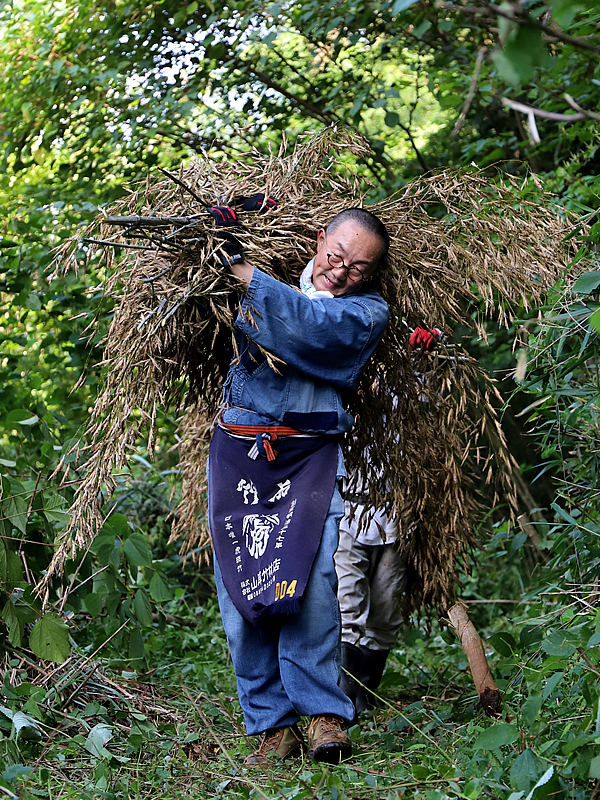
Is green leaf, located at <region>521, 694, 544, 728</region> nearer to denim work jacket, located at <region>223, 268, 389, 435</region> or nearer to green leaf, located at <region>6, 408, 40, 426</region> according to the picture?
denim work jacket, located at <region>223, 268, 389, 435</region>

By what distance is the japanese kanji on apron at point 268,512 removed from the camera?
8.17 ft

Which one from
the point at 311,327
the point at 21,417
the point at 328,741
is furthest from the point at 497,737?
the point at 21,417

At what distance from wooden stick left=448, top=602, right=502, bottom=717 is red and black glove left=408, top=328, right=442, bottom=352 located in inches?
40.9

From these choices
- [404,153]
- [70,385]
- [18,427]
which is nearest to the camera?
[18,427]

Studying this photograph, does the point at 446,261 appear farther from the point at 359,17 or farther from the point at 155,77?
the point at 155,77

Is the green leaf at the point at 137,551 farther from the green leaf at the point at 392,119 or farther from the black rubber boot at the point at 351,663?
the green leaf at the point at 392,119

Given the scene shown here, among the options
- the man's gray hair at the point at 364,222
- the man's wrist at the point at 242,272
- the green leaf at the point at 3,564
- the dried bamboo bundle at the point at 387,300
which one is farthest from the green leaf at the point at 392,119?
the green leaf at the point at 3,564

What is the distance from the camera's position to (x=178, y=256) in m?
2.57

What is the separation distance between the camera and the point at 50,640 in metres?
2.63

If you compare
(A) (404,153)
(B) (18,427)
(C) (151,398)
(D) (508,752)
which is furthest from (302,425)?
(A) (404,153)

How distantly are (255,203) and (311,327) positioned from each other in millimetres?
588

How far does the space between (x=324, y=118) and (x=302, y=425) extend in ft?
10.6

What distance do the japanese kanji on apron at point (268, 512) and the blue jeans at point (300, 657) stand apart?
0.07 meters

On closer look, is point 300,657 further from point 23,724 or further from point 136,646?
point 136,646
